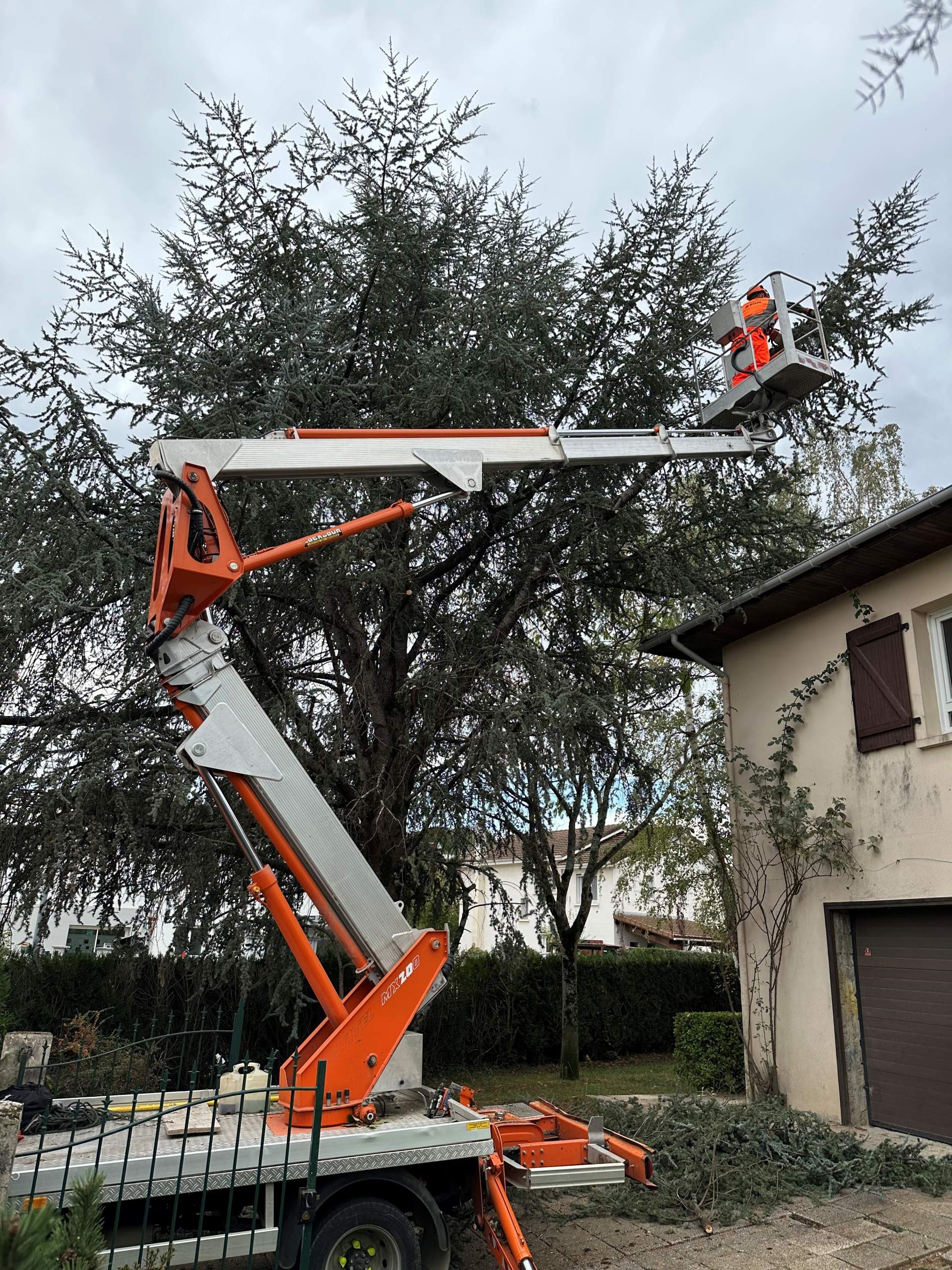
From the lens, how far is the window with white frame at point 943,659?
28.2 feet

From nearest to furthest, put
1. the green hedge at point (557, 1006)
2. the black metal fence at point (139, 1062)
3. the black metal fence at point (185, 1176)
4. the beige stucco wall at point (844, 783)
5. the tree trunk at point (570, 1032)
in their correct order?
the black metal fence at point (185, 1176) → the black metal fence at point (139, 1062) → the beige stucco wall at point (844, 783) → the tree trunk at point (570, 1032) → the green hedge at point (557, 1006)

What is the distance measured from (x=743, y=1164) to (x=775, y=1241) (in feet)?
3.94

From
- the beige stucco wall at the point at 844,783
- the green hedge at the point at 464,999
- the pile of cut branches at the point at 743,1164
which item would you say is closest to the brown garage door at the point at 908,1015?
the beige stucco wall at the point at 844,783

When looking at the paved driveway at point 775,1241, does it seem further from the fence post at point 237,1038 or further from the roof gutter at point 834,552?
the roof gutter at point 834,552

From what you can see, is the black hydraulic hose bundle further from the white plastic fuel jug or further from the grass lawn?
the grass lawn

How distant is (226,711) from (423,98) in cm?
722

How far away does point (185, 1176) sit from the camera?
4551 millimetres

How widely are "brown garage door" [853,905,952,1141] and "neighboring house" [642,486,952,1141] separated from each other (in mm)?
12

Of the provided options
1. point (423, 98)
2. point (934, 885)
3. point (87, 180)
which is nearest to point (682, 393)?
point (423, 98)

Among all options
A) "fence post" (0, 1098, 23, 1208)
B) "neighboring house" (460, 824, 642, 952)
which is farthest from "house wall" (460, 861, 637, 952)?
"fence post" (0, 1098, 23, 1208)

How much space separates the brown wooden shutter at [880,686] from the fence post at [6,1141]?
7.88m

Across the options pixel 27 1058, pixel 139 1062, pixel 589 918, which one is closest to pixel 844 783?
pixel 27 1058

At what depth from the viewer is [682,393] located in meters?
10.1

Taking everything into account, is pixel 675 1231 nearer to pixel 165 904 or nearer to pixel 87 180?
pixel 165 904
